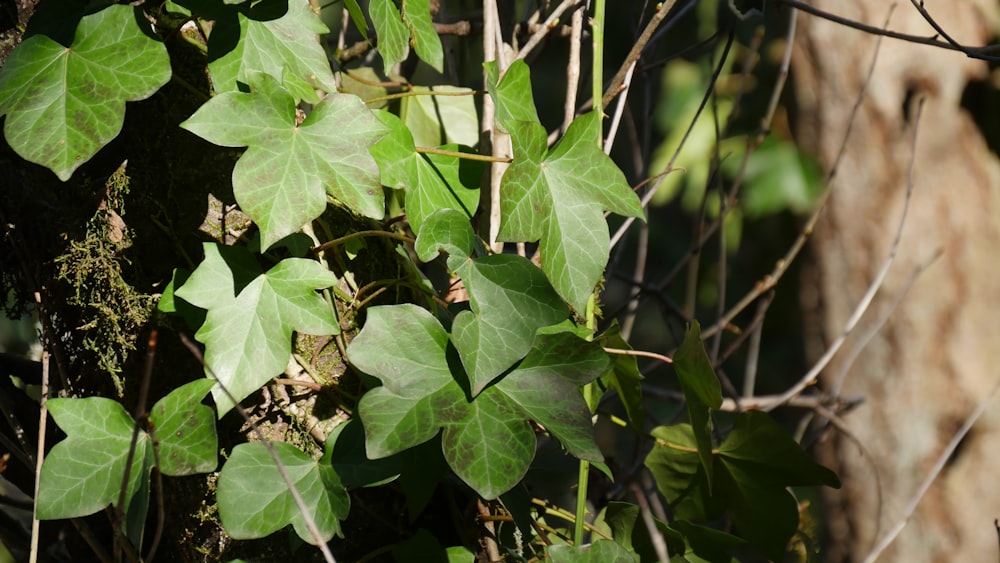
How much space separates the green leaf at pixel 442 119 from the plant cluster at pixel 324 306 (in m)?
0.28

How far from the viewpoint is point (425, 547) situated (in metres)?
0.82

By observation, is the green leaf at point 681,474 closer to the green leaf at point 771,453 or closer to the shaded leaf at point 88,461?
the green leaf at point 771,453

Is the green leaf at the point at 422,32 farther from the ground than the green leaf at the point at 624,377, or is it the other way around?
the green leaf at the point at 422,32

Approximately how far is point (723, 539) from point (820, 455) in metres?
2.03

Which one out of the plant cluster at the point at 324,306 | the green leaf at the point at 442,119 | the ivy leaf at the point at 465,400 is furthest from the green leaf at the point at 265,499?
the green leaf at the point at 442,119

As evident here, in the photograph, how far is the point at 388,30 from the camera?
33.5 inches

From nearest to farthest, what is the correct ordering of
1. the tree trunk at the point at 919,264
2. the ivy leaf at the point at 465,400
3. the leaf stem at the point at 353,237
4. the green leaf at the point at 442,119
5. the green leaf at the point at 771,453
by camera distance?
the ivy leaf at the point at 465,400, the leaf stem at the point at 353,237, the green leaf at the point at 771,453, the green leaf at the point at 442,119, the tree trunk at the point at 919,264

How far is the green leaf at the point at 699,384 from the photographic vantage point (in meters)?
0.79

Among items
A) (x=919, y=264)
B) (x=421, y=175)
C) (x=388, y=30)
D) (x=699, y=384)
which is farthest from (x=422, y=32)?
(x=919, y=264)

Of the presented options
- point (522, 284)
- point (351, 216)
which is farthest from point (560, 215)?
point (351, 216)

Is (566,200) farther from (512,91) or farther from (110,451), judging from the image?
(110,451)

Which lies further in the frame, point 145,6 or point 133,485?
point 145,6

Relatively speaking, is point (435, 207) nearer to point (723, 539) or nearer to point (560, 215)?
Answer: point (560, 215)

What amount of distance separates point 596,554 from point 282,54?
2.01ft
